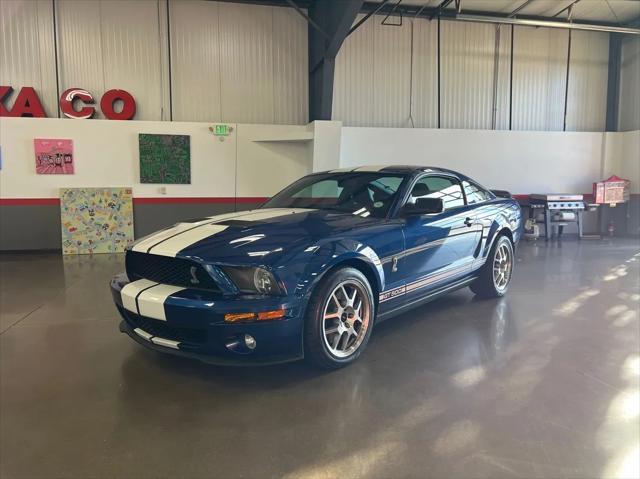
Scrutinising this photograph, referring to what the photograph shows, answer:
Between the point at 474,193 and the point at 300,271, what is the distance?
2370 millimetres

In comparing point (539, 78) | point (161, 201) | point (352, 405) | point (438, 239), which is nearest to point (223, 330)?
point (352, 405)

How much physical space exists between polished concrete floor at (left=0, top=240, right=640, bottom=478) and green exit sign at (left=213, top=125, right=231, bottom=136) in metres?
5.39

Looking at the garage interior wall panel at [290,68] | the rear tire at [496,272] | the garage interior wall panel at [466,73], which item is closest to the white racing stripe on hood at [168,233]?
the rear tire at [496,272]

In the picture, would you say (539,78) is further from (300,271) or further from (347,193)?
(300,271)

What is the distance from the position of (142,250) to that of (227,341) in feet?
2.73

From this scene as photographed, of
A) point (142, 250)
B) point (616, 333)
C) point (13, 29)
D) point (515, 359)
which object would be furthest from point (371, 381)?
point (13, 29)

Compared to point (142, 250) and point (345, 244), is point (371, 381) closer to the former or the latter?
point (345, 244)

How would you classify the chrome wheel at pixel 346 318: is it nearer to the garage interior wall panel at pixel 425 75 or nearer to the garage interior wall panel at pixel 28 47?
the garage interior wall panel at pixel 425 75

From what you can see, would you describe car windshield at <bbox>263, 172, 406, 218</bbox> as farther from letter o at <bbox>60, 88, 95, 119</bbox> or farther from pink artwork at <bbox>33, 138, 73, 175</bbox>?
letter o at <bbox>60, 88, 95, 119</bbox>

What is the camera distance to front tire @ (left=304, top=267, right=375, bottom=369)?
8.48ft

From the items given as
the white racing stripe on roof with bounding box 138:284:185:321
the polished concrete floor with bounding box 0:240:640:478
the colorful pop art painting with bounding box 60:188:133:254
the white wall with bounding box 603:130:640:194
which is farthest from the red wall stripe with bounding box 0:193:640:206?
the white wall with bounding box 603:130:640:194

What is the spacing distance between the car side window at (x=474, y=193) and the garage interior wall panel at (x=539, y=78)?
681cm

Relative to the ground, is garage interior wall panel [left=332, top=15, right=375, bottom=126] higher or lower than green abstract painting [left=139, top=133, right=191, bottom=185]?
higher

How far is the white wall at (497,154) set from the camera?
898 cm
